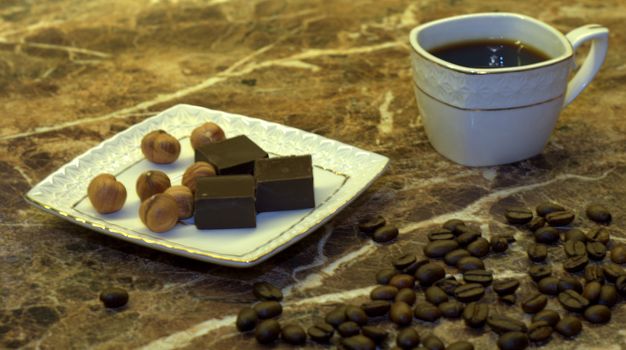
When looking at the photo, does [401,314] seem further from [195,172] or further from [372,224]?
[195,172]

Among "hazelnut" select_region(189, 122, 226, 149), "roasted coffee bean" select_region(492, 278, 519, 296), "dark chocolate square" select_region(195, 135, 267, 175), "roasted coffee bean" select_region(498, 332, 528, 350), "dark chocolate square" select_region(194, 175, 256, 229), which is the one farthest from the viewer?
"hazelnut" select_region(189, 122, 226, 149)

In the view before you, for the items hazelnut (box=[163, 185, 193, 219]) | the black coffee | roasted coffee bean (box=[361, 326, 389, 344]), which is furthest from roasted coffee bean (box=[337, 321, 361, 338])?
the black coffee

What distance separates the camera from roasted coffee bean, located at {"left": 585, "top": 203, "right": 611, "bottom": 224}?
4.30ft

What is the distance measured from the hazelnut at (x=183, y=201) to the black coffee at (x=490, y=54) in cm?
50

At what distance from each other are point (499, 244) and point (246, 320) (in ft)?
1.23

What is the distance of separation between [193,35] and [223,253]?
0.91 meters

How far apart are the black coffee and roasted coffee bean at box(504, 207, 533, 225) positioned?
30cm

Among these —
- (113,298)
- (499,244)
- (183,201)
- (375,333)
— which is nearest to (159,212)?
(183,201)

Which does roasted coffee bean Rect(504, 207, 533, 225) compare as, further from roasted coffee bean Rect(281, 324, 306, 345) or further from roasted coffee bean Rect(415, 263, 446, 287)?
roasted coffee bean Rect(281, 324, 306, 345)

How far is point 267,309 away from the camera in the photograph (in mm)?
1123

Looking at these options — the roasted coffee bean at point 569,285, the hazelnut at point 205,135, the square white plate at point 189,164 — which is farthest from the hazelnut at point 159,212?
the roasted coffee bean at point 569,285

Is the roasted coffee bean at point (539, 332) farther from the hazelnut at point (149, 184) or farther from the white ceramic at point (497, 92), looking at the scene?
the hazelnut at point (149, 184)

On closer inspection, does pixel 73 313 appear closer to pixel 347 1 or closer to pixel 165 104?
pixel 165 104

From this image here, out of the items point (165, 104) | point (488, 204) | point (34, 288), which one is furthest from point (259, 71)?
point (34, 288)
